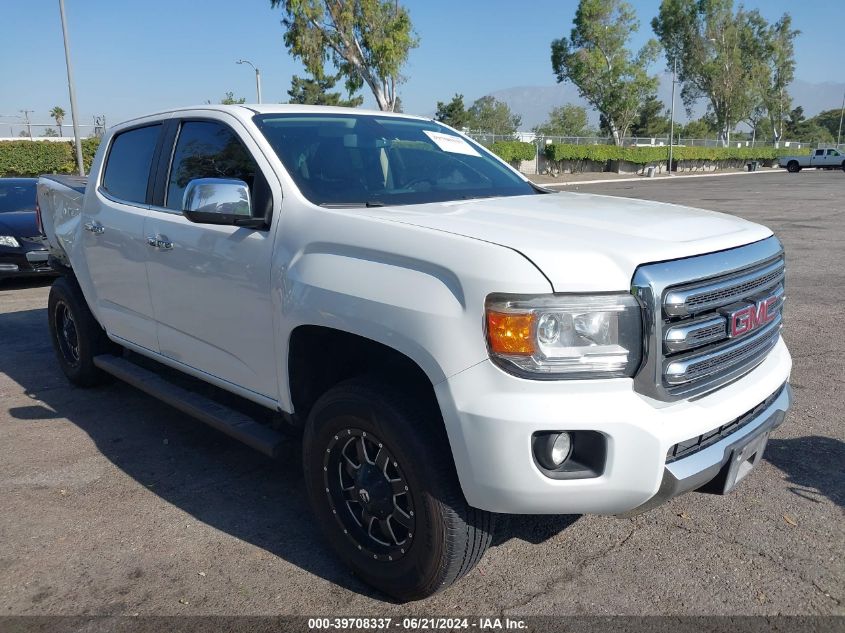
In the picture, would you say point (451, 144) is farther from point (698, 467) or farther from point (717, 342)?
point (698, 467)

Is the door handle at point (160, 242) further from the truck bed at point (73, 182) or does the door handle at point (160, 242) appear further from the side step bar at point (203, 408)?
the truck bed at point (73, 182)

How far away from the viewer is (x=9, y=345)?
697 centimetres

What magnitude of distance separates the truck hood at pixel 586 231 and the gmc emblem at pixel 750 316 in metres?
0.24

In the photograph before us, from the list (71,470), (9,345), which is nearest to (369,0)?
(9,345)

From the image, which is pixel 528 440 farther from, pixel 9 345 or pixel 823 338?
pixel 9 345

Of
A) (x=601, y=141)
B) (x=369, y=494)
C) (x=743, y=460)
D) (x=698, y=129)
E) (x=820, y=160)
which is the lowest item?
(x=369, y=494)

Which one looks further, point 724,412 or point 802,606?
point 802,606

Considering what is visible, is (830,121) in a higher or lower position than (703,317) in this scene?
higher

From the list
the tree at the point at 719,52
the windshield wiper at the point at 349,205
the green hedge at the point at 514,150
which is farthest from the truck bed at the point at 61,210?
the tree at the point at 719,52

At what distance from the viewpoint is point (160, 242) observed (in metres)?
3.91

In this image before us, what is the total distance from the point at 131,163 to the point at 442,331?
10.0ft

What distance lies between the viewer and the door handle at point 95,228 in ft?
15.1

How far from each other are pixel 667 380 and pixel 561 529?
1.24 m

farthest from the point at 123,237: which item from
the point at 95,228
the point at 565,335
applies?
the point at 565,335
